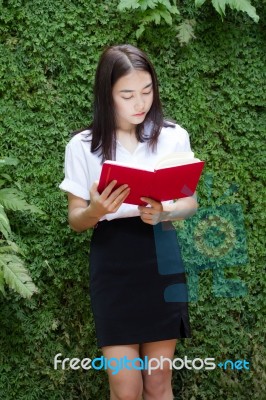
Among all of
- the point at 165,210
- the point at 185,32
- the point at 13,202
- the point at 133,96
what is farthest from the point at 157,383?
the point at 185,32

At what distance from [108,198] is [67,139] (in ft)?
3.28

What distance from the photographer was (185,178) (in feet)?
7.73

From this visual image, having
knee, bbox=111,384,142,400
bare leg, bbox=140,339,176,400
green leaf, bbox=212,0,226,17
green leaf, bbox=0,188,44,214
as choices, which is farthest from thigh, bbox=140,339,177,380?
green leaf, bbox=212,0,226,17

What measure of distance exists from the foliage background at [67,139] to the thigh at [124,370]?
2.54ft

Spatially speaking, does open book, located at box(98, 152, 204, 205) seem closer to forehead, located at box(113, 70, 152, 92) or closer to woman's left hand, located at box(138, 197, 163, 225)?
woman's left hand, located at box(138, 197, 163, 225)

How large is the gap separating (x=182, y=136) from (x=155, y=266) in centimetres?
55

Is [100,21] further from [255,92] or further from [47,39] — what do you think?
[255,92]

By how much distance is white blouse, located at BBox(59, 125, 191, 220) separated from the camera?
2574mm

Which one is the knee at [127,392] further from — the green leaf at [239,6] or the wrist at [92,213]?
the green leaf at [239,6]

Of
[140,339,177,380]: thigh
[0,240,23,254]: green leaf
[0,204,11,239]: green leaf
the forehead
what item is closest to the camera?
the forehead

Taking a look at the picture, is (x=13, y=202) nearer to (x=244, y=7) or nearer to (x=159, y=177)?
(x=159, y=177)

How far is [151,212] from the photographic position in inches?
96.1

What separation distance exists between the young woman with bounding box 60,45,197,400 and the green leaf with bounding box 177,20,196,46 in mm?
751

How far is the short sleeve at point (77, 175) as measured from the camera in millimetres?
2576
